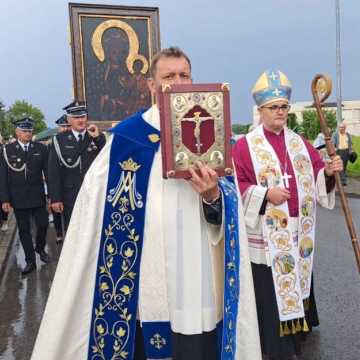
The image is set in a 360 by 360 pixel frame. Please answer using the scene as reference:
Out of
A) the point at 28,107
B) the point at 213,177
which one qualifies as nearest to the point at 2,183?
the point at 213,177

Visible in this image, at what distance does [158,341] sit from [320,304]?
288cm

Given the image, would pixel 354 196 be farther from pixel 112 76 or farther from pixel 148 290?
pixel 148 290

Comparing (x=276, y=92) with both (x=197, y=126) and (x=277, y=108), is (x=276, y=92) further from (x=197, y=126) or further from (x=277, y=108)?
(x=197, y=126)

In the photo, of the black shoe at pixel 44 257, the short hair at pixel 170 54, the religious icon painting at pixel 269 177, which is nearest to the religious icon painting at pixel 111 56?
the black shoe at pixel 44 257

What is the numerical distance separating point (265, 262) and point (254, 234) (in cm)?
21

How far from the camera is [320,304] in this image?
4746mm

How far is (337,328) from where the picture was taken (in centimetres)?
416

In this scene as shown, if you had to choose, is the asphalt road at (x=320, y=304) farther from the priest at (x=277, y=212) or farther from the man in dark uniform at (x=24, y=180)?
the man in dark uniform at (x=24, y=180)

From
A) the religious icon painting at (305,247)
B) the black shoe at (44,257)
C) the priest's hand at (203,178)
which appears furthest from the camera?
the black shoe at (44,257)

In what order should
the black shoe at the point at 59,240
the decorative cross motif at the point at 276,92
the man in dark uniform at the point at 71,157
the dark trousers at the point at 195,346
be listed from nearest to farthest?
the dark trousers at the point at 195,346 < the decorative cross motif at the point at 276,92 < the man in dark uniform at the point at 71,157 < the black shoe at the point at 59,240

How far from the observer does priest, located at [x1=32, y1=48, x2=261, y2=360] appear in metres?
2.17

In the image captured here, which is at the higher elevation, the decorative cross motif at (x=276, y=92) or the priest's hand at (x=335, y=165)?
the decorative cross motif at (x=276, y=92)

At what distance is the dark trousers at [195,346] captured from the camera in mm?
2146

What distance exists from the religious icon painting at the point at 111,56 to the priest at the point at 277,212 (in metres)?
2.32
